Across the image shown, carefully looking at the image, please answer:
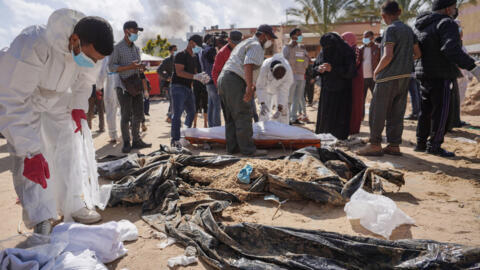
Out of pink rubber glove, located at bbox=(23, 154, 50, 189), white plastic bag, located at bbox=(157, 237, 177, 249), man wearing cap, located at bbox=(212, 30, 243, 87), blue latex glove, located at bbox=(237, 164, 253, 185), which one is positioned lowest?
white plastic bag, located at bbox=(157, 237, 177, 249)

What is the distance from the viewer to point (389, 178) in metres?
3.15

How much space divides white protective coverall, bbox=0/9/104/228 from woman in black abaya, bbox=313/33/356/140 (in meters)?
3.96

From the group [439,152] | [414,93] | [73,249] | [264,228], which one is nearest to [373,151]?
[439,152]

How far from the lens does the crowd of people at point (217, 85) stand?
2133 millimetres

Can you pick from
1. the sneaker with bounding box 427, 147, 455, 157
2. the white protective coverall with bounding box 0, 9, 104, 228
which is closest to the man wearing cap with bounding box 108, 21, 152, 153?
the white protective coverall with bounding box 0, 9, 104, 228

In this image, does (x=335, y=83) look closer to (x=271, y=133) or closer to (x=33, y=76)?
(x=271, y=133)

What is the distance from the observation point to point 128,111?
5.29 m

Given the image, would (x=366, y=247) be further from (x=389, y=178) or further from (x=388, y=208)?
(x=389, y=178)

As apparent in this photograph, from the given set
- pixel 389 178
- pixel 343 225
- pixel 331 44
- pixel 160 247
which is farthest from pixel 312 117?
pixel 160 247

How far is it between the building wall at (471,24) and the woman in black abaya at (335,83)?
2237 cm

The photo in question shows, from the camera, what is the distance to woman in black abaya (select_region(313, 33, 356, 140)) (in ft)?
17.9

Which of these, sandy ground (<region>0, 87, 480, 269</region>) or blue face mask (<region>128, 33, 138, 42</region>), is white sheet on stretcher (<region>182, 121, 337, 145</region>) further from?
blue face mask (<region>128, 33, 138, 42</region>)

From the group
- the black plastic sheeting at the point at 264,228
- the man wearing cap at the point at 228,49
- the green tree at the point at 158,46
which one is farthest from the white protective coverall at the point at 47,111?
the green tree at the point at 158,46

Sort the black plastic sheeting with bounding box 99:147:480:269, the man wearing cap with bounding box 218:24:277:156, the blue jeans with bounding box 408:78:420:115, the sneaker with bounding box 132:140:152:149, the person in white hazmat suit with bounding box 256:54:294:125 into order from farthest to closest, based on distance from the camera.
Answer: the blue jeans with bounding box 408:78:420:115
the person in white hazmat suit with bounding box 256:54:294:125
the sneaker with bounding box 132:140:152:149
the man wearing cap with bounding box 218:24:277:156
the black plastic sheeting with bounding box 99:147:480:269
